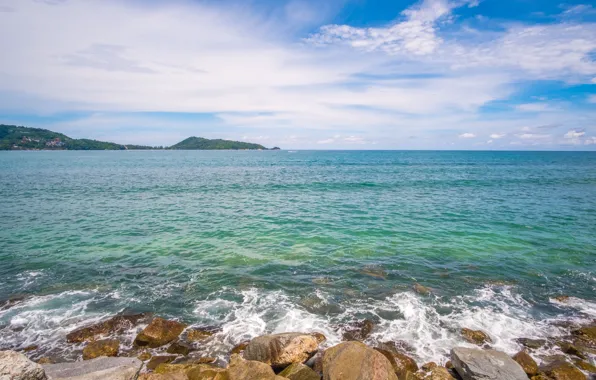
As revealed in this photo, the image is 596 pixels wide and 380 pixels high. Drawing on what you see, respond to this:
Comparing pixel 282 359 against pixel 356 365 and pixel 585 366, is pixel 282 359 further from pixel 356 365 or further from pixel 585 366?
pixel 585 366

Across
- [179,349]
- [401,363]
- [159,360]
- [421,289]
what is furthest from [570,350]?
[159,360]

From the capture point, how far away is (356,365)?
34.4 ft

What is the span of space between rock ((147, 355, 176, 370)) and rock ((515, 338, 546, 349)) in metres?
15.8

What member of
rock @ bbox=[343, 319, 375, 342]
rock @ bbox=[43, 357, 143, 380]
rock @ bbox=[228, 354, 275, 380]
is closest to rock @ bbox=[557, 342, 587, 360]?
rock @ bbox=[343, 319, 375, 342]

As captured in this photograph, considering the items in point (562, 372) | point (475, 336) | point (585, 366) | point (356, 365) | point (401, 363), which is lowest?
point (475, 336)

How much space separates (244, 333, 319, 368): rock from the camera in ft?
41.0

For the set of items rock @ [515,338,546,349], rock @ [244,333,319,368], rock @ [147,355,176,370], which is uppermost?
rock @ [244,333,319,368]

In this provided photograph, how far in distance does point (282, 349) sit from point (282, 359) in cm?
36

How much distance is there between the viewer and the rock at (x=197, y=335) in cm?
1494

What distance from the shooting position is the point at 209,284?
20297 mm

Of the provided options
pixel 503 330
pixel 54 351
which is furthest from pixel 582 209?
pixel 54 351

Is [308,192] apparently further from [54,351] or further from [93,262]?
[54,351]

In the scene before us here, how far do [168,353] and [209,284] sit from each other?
647 centimetres

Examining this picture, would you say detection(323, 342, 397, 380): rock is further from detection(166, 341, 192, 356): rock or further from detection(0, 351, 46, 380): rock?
detection(0, 351, 46, 380): rock
